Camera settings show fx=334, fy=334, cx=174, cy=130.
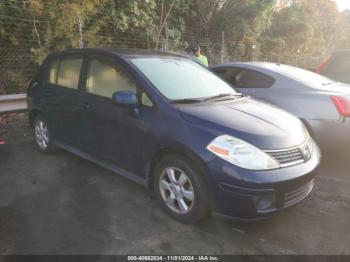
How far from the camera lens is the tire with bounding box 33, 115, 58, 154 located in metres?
5.01

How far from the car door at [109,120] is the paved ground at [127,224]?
1.45 ft

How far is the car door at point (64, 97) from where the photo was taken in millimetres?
4320

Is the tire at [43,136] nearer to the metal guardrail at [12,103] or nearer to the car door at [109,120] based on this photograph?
the car door at [109,120]

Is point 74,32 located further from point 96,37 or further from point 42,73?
point 42,73

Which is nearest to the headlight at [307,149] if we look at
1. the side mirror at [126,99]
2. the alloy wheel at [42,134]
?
the side mirror at [126,99]

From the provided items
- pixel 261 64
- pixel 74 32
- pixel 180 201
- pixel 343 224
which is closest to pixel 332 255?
pixel 343 224

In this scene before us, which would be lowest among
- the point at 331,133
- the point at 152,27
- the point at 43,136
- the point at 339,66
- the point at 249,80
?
the point at 43,136

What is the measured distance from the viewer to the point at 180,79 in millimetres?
3787

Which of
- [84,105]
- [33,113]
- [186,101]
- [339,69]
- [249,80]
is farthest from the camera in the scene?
[339,69]

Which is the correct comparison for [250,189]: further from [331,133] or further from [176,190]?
[331,133]

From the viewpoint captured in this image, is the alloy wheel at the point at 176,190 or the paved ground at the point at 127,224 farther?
the alloy wheel at the point at 176,190

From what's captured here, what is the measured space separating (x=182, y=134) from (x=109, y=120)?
1.07 metres

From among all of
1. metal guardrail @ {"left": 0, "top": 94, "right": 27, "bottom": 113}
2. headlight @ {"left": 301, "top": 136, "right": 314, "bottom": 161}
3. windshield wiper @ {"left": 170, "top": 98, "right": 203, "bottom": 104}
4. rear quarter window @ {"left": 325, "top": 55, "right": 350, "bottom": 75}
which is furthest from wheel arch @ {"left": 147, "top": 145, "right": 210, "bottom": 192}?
rear quarter window @ {"left": 325, "top": 55, "right": 350, "bottom": 75}

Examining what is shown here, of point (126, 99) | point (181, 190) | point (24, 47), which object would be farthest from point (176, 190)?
point (24, 47)
